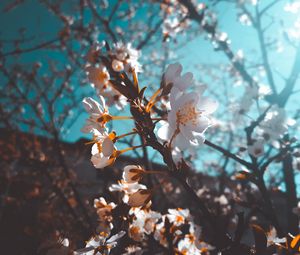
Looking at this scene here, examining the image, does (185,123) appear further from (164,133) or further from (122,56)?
(122,56)

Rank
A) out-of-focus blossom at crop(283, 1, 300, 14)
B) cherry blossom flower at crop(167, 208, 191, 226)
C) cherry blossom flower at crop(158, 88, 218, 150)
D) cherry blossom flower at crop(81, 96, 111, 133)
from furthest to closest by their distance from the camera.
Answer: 1. out-of-focus blossom at crop(283, 1, 300, 14)
2. cherry blossom flower at crop(167, 208, 191, 226)
3. cherry blossom flower at crop(81, 96, 111, 133)
4. cherry blossom flower at crop(158, 88, 218, 150)

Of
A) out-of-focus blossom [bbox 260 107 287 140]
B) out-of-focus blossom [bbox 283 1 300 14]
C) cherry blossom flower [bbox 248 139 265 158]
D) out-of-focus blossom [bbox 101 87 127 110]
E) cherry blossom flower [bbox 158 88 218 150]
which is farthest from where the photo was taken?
out-of-focus blossom [bbox 283 1 300 14]

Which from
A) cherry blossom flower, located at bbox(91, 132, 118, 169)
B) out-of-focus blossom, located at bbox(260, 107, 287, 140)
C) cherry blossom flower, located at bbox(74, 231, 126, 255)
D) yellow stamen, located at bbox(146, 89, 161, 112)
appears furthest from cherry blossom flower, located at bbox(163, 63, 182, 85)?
out-of-focus blossom, located at bbox(260, 107, 287, 140)

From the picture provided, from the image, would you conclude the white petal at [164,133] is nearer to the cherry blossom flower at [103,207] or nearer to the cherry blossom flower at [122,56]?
the cherry blossom flower at [103,207]

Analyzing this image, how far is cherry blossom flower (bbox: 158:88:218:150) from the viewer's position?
91cm

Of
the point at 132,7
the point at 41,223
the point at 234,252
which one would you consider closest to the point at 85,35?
the point at 132,7

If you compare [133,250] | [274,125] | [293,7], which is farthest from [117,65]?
[293,7]

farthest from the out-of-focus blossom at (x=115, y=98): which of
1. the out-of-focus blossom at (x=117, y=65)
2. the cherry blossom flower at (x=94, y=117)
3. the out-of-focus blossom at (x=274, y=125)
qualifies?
the out-of-focus blossom at (x=274, y=125)

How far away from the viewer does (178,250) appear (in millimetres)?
1327

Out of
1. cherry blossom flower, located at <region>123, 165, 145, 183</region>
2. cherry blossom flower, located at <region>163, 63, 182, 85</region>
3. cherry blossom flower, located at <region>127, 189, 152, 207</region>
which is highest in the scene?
cherry blossom flower, located at <region>163, 63, 182, 85</region>

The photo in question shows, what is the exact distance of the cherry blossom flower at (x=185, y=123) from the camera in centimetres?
91

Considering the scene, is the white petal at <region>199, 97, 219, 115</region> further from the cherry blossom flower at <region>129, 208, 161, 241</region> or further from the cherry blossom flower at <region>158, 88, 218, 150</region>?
the cherry blossom flower at <region>129, 208, 161, 241</region>

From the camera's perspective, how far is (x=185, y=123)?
0.95 meters

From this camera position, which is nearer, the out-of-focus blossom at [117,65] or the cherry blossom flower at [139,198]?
the cherry blossom flower at [139,198]
